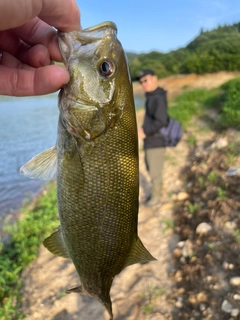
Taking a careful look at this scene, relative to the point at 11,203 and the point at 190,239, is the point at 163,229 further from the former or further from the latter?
the point at 11,203

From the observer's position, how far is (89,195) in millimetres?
1702

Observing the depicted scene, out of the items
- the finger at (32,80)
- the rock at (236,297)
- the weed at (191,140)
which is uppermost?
the finger at (32,80)

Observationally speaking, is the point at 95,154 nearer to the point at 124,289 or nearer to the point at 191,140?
the point at 124,289

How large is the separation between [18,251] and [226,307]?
3126 millimetres

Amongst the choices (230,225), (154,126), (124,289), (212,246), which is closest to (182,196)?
(154,126)

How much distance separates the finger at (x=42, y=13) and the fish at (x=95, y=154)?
0.09m

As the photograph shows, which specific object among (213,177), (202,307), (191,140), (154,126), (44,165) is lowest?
(202,307)

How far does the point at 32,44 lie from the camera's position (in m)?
2.02

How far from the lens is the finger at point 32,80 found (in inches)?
61.5

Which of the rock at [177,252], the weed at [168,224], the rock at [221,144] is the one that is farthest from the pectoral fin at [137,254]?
the rock at [221,144]

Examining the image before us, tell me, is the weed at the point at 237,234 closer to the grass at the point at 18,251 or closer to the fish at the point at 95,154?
the fish at the point at 95,154

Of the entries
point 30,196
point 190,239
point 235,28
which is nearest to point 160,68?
point 235,28

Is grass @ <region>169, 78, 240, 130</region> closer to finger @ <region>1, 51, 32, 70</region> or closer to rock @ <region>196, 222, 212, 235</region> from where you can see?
rock @ <region>196, 222, 212, 235</region>

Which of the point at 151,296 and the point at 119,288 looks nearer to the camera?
the point at 151,296
